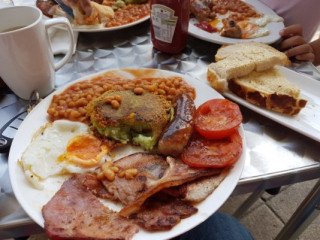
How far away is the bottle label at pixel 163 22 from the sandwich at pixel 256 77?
0.34 m

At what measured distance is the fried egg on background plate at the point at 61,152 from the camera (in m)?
1.08

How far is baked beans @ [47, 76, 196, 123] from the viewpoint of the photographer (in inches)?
51.9

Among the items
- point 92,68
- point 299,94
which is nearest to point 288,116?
point 299,94

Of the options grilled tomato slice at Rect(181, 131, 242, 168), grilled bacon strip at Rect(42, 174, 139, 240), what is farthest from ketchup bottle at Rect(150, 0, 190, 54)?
grilled bacon strip at Rect(42, 174, 139, 240)

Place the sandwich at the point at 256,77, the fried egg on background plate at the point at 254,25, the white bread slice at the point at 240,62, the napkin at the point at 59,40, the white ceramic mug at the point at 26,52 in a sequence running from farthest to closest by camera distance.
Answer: the fried egg on background plate at the point at 254,25
the napkin at the point at 59,40
the white bread slice at the point at 240,62
the sandwich at the point at 256,77
the white ceramic mug at the point at 26,52

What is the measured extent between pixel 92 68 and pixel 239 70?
918mm

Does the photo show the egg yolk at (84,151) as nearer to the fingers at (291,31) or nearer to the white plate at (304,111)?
the white plate at (304,111)

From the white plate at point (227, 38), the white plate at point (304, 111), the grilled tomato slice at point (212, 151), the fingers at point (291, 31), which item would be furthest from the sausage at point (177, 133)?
the fingers at point (291, 31)

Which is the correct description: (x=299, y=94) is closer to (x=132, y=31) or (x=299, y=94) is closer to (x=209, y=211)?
(x=209, y=211)

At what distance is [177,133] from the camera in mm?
1121

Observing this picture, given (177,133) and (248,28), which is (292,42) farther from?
(177,133)

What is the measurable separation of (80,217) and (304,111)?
3.80ft

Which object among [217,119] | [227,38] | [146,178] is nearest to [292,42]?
[227,38]

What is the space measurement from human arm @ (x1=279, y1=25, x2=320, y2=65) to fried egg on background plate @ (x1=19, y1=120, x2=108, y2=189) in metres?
1.41
